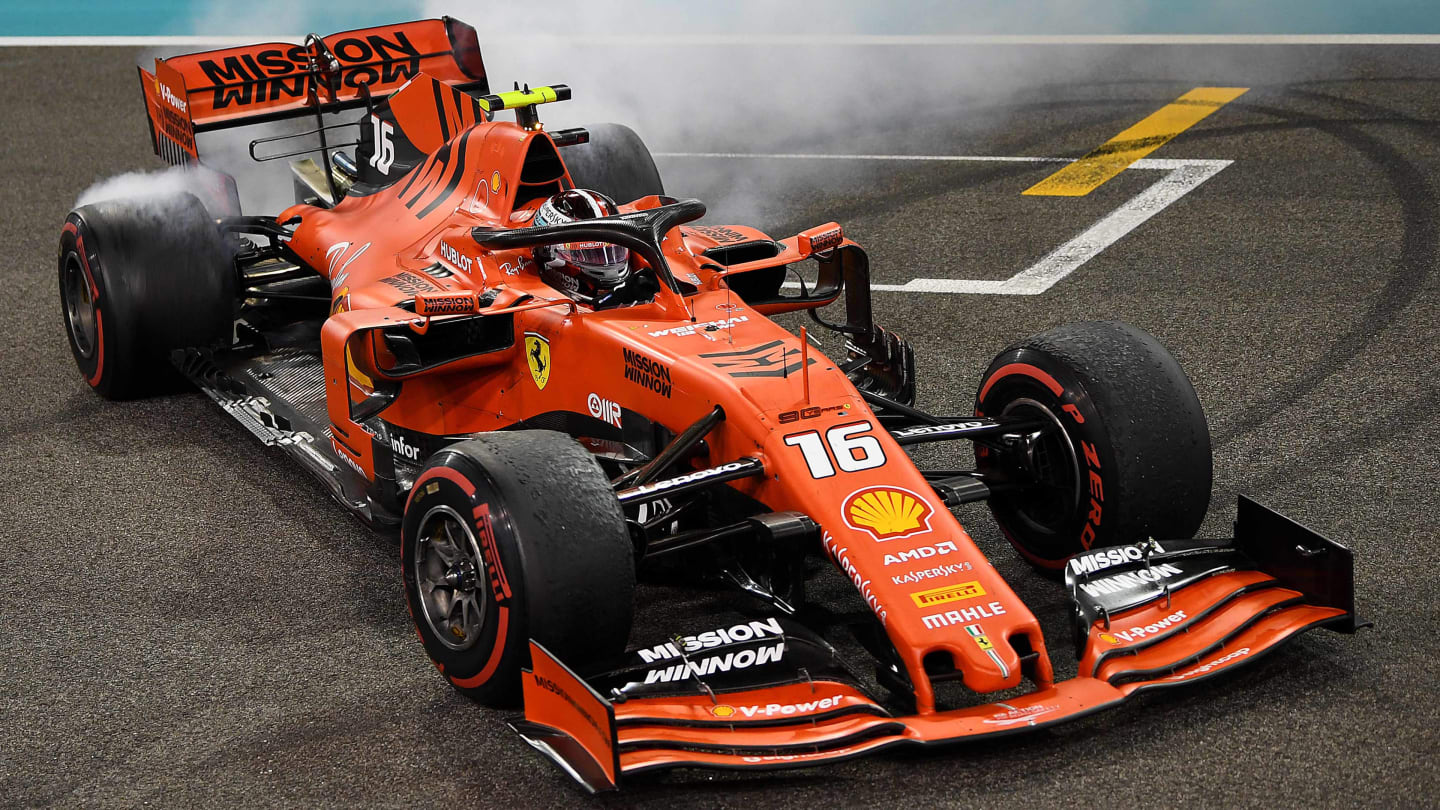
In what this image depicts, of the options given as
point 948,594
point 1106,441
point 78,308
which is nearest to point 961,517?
point 1106,441

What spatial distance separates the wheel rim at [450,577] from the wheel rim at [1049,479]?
188cm

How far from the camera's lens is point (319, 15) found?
17984 millimetres

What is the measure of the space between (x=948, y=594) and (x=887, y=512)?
341 mm

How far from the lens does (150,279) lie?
23.4 ft

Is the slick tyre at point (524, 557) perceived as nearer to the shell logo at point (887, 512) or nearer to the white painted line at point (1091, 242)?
the shell logo at point (887, 512)

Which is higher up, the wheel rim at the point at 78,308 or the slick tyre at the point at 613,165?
the slick tyre at the point at 613,165

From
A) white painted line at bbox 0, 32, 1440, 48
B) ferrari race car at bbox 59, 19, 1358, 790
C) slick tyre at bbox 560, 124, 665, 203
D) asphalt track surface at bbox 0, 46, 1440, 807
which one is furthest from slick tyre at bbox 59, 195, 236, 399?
white painted line at bbox 0, 32, 1440, 48

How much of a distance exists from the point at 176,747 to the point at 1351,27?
1320cm

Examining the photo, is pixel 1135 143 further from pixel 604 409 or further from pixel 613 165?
pixel 604 409

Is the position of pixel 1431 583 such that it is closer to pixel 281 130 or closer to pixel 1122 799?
pixel 1122 799

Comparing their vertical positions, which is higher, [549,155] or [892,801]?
[549,155]

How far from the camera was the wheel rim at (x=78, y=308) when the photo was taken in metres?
7.49

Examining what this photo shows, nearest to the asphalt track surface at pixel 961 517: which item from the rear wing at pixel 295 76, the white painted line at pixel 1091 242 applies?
the white painted line at pixel 1091 242

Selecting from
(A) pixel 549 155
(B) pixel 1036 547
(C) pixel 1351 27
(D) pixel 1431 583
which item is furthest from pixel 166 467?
(C) pixel 1351 27
